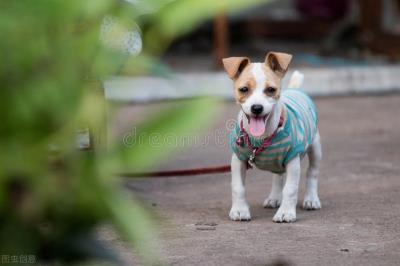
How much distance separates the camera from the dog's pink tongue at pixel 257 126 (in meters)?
4.78

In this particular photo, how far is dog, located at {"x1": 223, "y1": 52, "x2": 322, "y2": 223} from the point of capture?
4773mm

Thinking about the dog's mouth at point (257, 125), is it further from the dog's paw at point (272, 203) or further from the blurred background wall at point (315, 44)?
the blurred background wall at point (315, 44)

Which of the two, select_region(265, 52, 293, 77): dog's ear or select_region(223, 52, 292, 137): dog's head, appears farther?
select_region(265, 52, 293, 77): dog's ear

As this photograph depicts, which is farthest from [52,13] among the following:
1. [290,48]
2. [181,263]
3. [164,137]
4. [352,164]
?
[290,48]

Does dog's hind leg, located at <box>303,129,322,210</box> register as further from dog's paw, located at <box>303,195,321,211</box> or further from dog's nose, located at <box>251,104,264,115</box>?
dog's nose, located at <box>251,104,264,115</box>

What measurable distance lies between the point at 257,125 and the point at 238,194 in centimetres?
38

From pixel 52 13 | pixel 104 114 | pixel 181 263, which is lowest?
pixel 181 263

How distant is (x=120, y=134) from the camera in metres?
1.38

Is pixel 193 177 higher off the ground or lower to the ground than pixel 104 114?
lower

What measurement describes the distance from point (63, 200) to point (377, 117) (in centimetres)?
792

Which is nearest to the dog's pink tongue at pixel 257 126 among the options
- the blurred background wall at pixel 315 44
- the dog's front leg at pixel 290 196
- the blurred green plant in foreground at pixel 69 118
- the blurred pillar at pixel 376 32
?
the dog's front leg at pixel 290 196

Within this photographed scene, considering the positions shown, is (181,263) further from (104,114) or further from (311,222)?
(104,114)

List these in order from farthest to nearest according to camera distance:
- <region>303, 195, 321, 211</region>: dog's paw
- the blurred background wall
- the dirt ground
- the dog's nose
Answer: the blurred background wall < <region>303, 195, 321, 211</region>: dog's paw < the dog's nose < the dirt ground

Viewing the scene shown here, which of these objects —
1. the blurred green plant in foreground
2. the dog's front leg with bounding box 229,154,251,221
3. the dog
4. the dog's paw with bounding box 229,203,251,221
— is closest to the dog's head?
the dog
